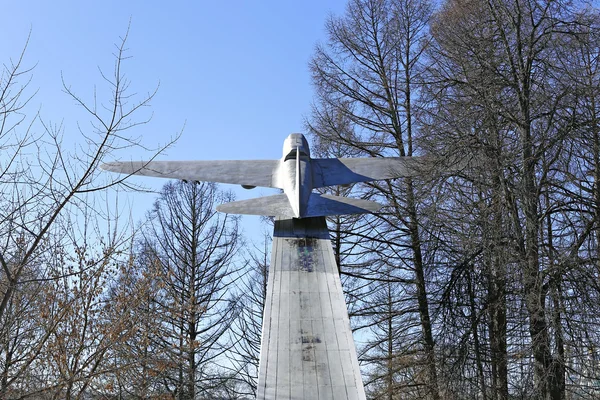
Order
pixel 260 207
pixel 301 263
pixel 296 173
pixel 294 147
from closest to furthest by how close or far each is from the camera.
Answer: pixel 301 263, pixel 260 207, pixel 296 173, pixel 294 147

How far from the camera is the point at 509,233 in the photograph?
11406 mm

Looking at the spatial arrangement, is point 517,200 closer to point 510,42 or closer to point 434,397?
point 510,42

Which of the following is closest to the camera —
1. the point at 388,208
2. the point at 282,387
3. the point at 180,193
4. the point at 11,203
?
the point at 11,203

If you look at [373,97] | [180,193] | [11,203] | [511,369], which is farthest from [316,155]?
[11,203]

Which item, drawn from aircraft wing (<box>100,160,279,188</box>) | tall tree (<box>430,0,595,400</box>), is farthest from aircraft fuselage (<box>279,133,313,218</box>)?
tall tree (<box>430,0,595,400</box>)

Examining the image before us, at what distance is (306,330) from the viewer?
10766 mm

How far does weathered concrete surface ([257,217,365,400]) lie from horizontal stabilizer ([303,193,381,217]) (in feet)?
1.76

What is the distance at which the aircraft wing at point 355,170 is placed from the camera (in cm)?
1555

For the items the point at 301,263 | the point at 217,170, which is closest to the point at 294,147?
the point at 217,170

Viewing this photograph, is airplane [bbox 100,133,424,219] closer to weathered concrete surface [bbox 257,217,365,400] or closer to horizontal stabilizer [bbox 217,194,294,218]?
horizontal stabilizer [bbox 217,194,294,218]

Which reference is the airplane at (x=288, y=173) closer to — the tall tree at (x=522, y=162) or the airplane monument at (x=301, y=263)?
the airplane monument at (x=301, y=263)

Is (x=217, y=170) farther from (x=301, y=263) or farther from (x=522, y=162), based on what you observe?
(x=522, y=162)

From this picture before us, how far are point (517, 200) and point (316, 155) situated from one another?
9.04 metres

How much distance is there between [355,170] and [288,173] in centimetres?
189
